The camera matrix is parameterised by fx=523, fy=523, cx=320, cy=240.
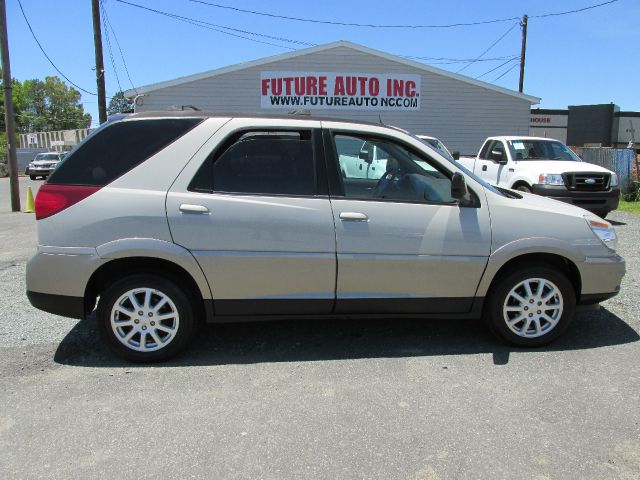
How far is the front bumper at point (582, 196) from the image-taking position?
1022 cm

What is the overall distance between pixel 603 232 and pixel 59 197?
13.8ft

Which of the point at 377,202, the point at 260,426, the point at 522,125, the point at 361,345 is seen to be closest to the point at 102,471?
the point at 260,426

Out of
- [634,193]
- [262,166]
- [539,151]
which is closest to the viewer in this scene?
[262,166]

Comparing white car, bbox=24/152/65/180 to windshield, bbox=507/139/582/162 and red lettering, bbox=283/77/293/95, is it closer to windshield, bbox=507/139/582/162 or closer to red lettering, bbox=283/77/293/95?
red lettering, bbox=283/77/293/95

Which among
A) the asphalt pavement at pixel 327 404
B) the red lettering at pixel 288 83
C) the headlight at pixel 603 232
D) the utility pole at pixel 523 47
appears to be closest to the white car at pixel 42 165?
the red lettering at pixel 288 83

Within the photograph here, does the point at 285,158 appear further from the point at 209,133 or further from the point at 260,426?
the point at 260,426

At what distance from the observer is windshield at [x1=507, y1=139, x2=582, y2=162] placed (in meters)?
11.5

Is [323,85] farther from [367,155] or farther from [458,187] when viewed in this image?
[458,187]

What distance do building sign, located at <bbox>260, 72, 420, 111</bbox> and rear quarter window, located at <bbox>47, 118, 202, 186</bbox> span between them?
16.4 m

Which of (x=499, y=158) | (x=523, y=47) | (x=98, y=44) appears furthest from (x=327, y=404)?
(x=523, y=47)

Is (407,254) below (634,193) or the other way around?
the other way around

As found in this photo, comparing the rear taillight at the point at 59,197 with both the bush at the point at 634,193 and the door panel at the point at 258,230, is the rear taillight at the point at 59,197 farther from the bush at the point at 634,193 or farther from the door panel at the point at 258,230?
the bush at the point at 634,193

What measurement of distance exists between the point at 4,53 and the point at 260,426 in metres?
14.4

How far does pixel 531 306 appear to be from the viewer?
418cm
